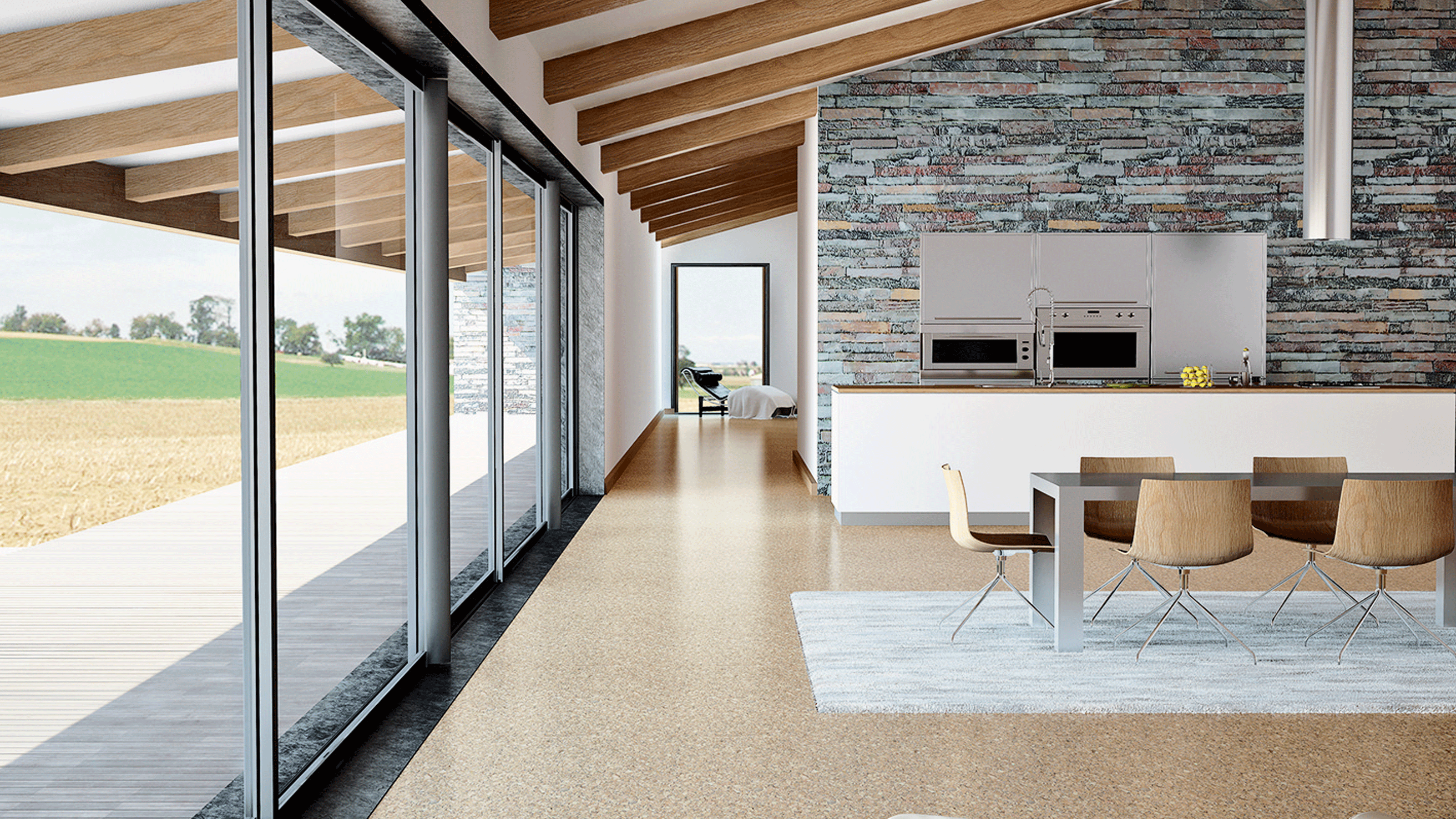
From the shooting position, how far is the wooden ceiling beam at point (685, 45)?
6.02 m

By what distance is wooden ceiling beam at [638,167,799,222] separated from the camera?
42.8 ft

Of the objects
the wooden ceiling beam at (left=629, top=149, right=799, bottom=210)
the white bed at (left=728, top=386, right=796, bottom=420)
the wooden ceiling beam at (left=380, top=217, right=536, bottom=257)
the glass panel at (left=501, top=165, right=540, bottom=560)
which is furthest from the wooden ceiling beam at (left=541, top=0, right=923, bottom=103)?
the white bed at (left=728, top=386, right=796, bottom=420)

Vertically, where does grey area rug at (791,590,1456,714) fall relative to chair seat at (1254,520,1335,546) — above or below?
below

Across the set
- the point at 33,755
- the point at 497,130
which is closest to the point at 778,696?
the point at 33,755

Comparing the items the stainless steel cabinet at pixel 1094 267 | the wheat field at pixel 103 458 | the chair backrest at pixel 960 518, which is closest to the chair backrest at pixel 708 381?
the stainless steel cabinet at pixel 1094 267

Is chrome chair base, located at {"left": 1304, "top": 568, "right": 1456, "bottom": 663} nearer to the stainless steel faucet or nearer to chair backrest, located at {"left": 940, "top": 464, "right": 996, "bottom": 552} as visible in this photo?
chair backrest, located at {"left": 940, "top": 464, "right": 996, "bottom": 552}

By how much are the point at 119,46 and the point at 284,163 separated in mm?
762

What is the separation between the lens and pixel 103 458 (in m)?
1.98

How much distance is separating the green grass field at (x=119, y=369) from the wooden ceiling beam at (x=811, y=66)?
4691 millimetres

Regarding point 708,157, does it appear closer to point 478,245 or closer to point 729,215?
point 478,245

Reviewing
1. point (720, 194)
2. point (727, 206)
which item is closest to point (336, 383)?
point (720, 194)

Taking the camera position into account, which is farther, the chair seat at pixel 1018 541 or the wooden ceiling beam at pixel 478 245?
the chair seat at pixel 1018 541

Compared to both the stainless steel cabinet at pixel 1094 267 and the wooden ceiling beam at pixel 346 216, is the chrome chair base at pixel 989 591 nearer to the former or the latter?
the wooden ceiling beam at pixel 346 216

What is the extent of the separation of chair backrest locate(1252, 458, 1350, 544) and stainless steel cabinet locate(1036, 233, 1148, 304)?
A: 343 centimetres
